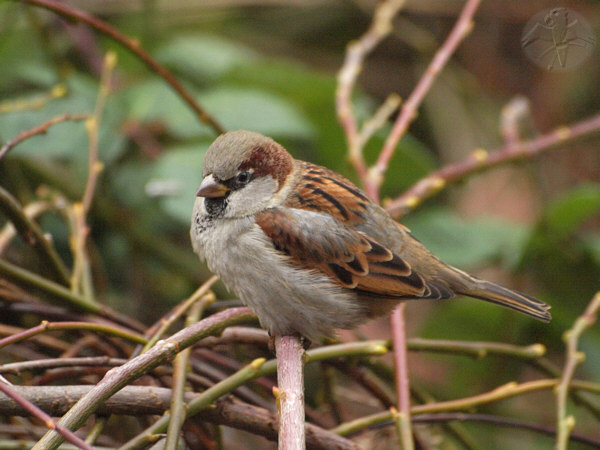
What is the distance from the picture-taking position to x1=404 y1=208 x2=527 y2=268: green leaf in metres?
2.66

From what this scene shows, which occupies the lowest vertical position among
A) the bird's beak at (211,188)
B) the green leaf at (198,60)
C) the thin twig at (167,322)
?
the thin twig at (167,322)

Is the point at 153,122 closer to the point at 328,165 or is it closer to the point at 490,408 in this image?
the point at 328,165

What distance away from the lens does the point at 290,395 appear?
128cm

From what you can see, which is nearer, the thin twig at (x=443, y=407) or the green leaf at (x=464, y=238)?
the thin twig at (x=443, y=407)

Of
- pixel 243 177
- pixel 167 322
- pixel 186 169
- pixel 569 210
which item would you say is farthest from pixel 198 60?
pixel 167 322

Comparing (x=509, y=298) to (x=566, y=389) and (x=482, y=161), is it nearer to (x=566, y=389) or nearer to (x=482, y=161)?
(x=566, y=389)

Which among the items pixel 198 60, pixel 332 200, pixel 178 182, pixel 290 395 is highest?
pixel 198 60

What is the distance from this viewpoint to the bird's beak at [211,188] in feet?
6.04

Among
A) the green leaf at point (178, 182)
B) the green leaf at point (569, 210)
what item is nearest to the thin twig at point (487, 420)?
the green leaf at point (178, 182)

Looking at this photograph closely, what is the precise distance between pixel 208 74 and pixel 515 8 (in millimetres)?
2348

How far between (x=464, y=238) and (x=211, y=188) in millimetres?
1233

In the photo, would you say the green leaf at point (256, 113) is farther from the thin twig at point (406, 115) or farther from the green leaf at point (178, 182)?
the thin twig at point (406, 115)

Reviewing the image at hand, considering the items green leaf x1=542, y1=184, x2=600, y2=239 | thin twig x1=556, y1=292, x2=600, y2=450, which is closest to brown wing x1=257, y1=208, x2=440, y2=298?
thin twig x1=556, y1=292, x2=600, y2=450

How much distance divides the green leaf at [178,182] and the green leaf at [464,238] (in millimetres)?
862
